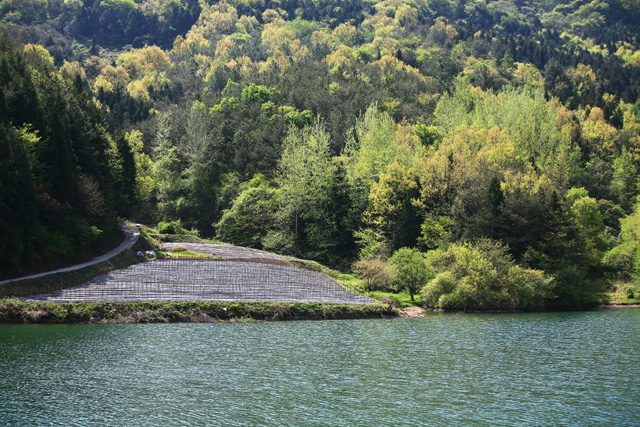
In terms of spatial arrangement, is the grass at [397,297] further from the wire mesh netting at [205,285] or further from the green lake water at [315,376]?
the green lake water at [315,376]

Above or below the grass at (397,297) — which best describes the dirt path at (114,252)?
above

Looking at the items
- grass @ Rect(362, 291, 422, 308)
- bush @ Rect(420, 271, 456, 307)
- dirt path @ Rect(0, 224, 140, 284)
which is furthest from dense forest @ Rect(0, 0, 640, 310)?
dirt path @ Rect(0, 224, 140, 284)

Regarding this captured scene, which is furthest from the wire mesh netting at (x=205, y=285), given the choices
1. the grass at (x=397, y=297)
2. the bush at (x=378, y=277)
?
the bush at (x=378, y=277)

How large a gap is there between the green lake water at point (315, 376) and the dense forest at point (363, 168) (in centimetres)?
1619

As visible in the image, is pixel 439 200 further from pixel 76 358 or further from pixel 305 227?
pixel 76 358

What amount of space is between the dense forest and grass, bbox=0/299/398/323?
734 cm

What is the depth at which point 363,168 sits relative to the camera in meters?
85.8

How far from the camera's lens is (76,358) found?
3353 cm

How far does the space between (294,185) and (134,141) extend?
118ft

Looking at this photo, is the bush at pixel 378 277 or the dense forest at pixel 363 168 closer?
the dense forest at pixel 363 168

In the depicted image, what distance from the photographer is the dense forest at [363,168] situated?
60125 millimetres

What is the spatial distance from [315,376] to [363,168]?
56164mm

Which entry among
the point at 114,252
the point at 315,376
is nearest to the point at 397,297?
the point at 114,252

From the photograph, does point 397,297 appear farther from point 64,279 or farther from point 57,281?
point 57,281
